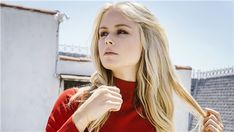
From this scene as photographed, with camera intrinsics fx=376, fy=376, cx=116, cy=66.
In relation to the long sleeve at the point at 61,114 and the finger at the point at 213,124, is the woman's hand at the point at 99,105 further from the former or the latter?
the finger at the point at 213,124

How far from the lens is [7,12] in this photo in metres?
6.04

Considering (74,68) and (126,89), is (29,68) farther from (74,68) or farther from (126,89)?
(126,89)

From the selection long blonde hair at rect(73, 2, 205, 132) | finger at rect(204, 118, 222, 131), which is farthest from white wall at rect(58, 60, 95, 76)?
finger at rect(204, 118, 222, 131)

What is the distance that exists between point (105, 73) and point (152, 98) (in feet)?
0.80

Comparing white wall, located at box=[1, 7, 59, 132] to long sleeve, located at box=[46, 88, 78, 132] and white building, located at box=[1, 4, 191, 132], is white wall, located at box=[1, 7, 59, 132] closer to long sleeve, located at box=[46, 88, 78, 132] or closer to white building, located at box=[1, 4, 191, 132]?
white building, located at box=[1, 4, 191, 132]

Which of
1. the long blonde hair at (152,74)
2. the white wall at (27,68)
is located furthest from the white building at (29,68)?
the long blonde hair at (152,74)

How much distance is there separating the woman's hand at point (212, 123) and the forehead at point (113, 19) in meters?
Answer: 0.52

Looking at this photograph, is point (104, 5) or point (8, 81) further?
point (8, 81)

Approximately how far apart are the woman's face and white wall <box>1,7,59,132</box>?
15.9 ft

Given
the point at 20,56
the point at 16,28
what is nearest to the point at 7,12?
the point at 16,28

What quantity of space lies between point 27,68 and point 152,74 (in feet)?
16.3

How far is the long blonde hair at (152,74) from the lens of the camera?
1.64 metres

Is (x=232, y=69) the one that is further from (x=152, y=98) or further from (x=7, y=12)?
(x=152, y=98)

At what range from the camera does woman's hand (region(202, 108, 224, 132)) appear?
157cm
